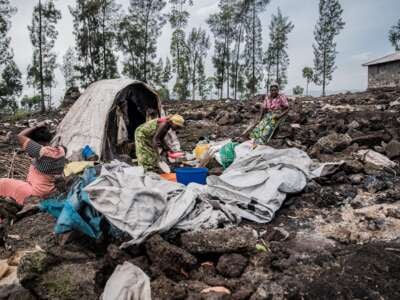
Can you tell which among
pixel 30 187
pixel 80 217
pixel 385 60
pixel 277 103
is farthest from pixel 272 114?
pixel 385 60

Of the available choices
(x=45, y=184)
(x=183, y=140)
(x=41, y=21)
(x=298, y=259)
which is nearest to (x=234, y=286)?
(x=298, y=259)

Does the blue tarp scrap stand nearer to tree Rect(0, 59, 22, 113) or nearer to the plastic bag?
the plastic bag

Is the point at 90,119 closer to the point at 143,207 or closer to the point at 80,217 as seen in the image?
the point at 80,217

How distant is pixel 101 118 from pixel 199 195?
11.9 feet

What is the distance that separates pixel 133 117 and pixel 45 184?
160 inches

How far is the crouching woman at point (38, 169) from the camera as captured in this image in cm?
380

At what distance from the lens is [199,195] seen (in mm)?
3461

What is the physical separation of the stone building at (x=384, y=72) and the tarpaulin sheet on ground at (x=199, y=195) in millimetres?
21852

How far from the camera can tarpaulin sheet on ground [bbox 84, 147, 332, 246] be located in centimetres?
299

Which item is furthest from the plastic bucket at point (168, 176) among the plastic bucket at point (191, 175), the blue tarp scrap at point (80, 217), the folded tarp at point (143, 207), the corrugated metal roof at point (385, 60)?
the corrugated metal roof at point (385, 60)

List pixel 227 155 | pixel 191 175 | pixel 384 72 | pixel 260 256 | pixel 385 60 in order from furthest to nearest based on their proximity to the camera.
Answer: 1. pixel 384 72
2. pixel 385 60
3. pixel 227 155
4. pixel 191 175
5. pixel 260 256

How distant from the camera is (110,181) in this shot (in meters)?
3.29

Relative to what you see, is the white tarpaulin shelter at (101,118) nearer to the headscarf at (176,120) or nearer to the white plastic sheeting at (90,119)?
the white plastic sheeting at (90,119)

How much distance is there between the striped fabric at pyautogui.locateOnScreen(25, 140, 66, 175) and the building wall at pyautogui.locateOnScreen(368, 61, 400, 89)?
23379 mm
